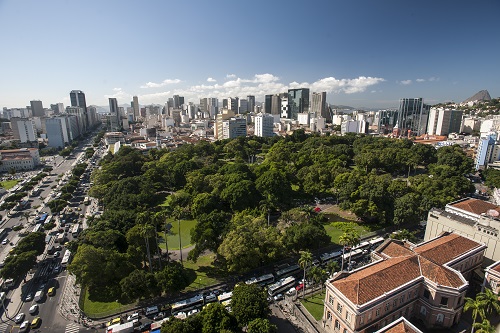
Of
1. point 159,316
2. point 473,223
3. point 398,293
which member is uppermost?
point 473,223

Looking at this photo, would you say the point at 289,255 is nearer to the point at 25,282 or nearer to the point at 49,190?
the point at 25,282

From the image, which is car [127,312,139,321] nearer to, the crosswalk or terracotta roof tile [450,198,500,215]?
the crosswalk

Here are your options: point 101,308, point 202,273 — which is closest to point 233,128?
point 202,273

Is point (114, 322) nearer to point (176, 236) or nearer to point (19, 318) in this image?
point (19, 318)

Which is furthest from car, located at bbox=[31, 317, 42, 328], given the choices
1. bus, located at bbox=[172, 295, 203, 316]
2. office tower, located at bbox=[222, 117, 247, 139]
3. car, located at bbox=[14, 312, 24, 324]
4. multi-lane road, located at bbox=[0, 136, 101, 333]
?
office tower, located at bbox=[222, 117, 247, 139]

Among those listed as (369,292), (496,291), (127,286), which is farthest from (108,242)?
(496,291)

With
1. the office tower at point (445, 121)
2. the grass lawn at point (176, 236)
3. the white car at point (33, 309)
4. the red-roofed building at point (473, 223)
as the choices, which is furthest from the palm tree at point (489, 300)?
the office tower at point (445, 121)

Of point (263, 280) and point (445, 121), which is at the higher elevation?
point (445, 121)

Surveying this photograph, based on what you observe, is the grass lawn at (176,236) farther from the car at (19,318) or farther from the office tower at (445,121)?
the office tower at (445,121)
